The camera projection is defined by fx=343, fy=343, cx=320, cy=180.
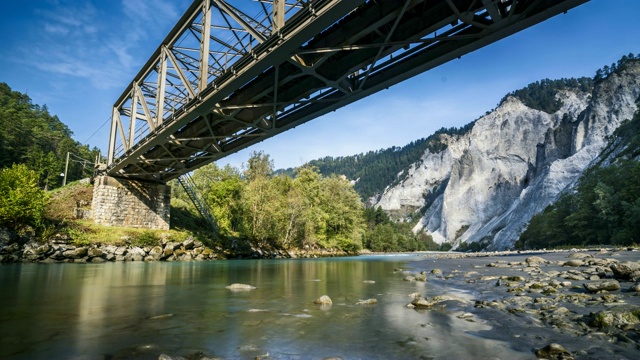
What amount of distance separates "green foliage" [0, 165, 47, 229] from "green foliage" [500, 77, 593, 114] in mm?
183299

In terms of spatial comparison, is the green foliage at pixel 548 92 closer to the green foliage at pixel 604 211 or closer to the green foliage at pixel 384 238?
Answer: the green foliage at pixel 384 238

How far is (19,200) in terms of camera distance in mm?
25609

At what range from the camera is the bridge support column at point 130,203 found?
115 feet

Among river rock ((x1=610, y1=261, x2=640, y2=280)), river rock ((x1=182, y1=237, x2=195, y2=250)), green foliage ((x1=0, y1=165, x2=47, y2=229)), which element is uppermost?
green foliage ((x1=0, y1=165, x2=47, y2=229))

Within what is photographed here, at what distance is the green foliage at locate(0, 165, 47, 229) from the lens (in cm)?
2514

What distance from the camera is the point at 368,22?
12359 mm

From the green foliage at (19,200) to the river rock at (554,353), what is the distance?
3242 centimetres

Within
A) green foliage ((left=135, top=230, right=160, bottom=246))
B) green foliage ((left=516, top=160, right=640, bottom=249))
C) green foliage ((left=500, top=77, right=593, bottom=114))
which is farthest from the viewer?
green foliage ((left=500, top=77, right=593, bottom=114))

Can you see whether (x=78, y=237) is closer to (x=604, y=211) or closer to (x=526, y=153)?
(x=604, y=211)

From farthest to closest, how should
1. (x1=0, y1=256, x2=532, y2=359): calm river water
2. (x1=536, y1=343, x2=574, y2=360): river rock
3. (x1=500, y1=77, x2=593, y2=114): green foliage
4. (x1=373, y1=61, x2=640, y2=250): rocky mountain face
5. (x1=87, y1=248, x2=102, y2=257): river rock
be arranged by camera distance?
(x1=500, y1=77, x2=593, y2=114): green foliage → (x1=373, y1=61, x2=640, y2=250): rocky mountain face → (x1=87, y1=248, x2=102, y2=257): river rock → (x1=0, y1=256, x2=532, y2=359): calm river water → (x1=536, y1=343, x2=574, y2=360): river rock

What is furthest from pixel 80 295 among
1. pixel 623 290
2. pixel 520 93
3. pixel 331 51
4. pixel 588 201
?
pixel 520 93

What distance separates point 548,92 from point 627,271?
20714 centimetres

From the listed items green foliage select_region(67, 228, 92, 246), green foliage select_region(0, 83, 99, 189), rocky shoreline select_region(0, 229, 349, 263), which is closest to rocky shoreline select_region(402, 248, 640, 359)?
rocky shoreline select_region(0, 229, 349, 263)

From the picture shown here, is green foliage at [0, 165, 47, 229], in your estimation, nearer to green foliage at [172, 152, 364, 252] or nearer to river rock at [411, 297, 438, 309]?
green foliage at [172, 152, 364, 252]
